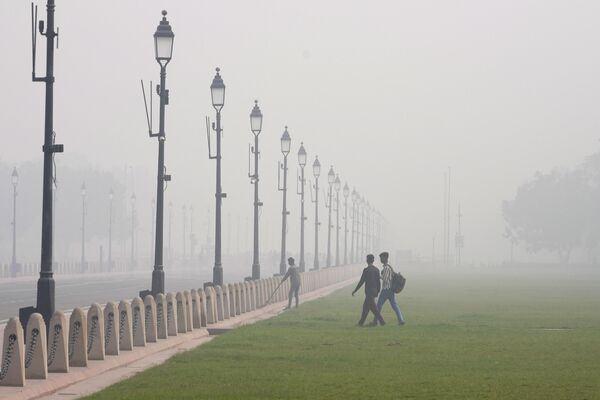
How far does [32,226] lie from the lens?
170375mm

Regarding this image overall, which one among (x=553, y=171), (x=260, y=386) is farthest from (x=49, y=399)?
(x=553, y=171)

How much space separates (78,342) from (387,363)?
4.71 meters

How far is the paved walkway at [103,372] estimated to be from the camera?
17.3 meters

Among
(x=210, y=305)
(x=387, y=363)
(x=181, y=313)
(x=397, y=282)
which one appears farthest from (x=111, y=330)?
(x=210, y=305)

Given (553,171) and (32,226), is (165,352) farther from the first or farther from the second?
(553,171)

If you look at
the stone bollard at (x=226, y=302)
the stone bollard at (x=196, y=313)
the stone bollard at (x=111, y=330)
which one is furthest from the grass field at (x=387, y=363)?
the stone bollard at (x=226, y=302)

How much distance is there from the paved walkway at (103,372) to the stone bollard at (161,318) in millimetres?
260

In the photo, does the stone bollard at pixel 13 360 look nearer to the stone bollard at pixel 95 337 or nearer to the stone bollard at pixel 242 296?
the stone bollard at pixel 95 337

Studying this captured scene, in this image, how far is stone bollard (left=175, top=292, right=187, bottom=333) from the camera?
99.1ft

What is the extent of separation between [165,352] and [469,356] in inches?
209

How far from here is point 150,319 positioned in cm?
2694

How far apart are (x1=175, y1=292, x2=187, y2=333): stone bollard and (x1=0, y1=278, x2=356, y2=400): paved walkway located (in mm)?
269

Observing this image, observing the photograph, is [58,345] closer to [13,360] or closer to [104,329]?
[13,360]

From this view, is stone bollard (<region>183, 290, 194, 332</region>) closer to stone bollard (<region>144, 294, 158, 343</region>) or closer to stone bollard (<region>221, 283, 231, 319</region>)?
stone bollard (<region>144, 294, 158, 343</region>)
